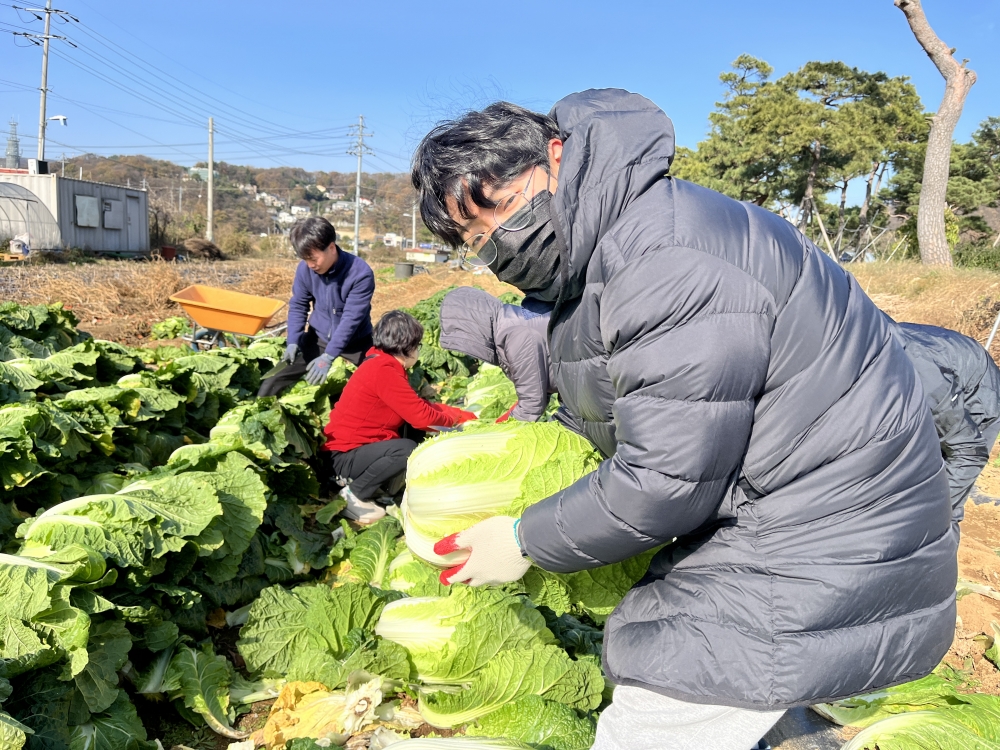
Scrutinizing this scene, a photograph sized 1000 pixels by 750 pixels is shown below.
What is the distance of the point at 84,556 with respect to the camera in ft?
8.92

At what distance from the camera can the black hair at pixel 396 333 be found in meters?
4.97

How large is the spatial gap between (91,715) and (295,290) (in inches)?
196

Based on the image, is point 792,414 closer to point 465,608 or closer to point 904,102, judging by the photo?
point 465,608

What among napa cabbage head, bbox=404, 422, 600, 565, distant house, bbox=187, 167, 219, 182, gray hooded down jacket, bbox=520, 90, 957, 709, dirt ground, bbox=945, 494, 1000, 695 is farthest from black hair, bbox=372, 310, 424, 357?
distant house, bbox=187, 167, 219, 182

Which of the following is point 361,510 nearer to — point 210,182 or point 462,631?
point 462,631

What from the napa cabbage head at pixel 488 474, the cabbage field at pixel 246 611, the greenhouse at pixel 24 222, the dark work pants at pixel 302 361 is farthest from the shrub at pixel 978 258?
the greenhouse at pixel 24 222

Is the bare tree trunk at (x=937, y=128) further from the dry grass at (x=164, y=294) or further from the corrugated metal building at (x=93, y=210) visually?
the corrugated metal building at (x=93, y=210)

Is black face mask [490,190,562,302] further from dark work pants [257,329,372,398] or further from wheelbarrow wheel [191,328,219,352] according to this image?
wheelbarrow wheel [191,328,219,352]

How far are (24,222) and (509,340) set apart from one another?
31658 millimetres

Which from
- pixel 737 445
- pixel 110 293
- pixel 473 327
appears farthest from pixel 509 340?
pixel 110 293

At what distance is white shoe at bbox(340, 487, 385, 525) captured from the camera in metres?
5.13

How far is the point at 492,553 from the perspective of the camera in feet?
6.24

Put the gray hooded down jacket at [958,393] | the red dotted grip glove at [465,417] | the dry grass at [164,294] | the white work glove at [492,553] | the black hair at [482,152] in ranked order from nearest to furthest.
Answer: the black hair at [482,152], the white work glove at [492,553], the gray hooded down jacket at [958,393], the red dotted grip glove at [465,417], the dry grass at [164,294]

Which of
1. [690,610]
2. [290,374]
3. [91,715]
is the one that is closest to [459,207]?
[690,610]
